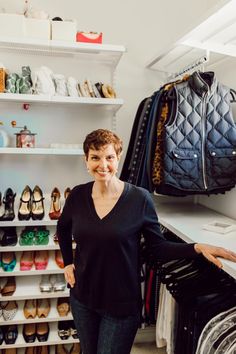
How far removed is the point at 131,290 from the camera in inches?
47.1

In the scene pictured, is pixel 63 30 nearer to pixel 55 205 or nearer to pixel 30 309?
pixel 55 205

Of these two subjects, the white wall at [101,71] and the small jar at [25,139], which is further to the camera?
the white wall at [101,71]

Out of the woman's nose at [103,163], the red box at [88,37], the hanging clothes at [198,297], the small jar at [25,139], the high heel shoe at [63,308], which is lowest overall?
the high heel shoe at [63,308]

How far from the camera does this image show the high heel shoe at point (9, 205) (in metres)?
1.79

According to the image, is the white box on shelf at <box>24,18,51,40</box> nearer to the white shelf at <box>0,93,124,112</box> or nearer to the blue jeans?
the white shelf at <box>0,93,124,112</box>

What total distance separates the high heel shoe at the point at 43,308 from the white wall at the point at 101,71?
2.36 feet

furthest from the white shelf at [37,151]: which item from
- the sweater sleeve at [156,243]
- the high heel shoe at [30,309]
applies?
the high heel shoe at [30,309]

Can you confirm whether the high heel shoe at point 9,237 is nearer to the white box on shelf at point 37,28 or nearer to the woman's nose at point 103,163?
the woman's nose at point 103,163

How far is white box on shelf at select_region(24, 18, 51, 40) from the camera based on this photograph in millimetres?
1681

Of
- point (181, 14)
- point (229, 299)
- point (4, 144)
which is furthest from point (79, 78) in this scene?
point (229, 299)

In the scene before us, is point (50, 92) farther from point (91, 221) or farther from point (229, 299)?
point (229, 299)

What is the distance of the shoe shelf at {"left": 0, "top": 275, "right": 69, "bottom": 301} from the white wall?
592 millimetres

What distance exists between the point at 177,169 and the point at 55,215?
0.76 meters

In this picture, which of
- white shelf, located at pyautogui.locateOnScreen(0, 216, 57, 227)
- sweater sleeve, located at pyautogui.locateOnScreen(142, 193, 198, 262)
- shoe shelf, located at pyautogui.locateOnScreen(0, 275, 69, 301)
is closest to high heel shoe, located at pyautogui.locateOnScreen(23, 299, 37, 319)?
shoe shelf, located at pyautogui.locateOnScreen(0, 275, 69, 301)
